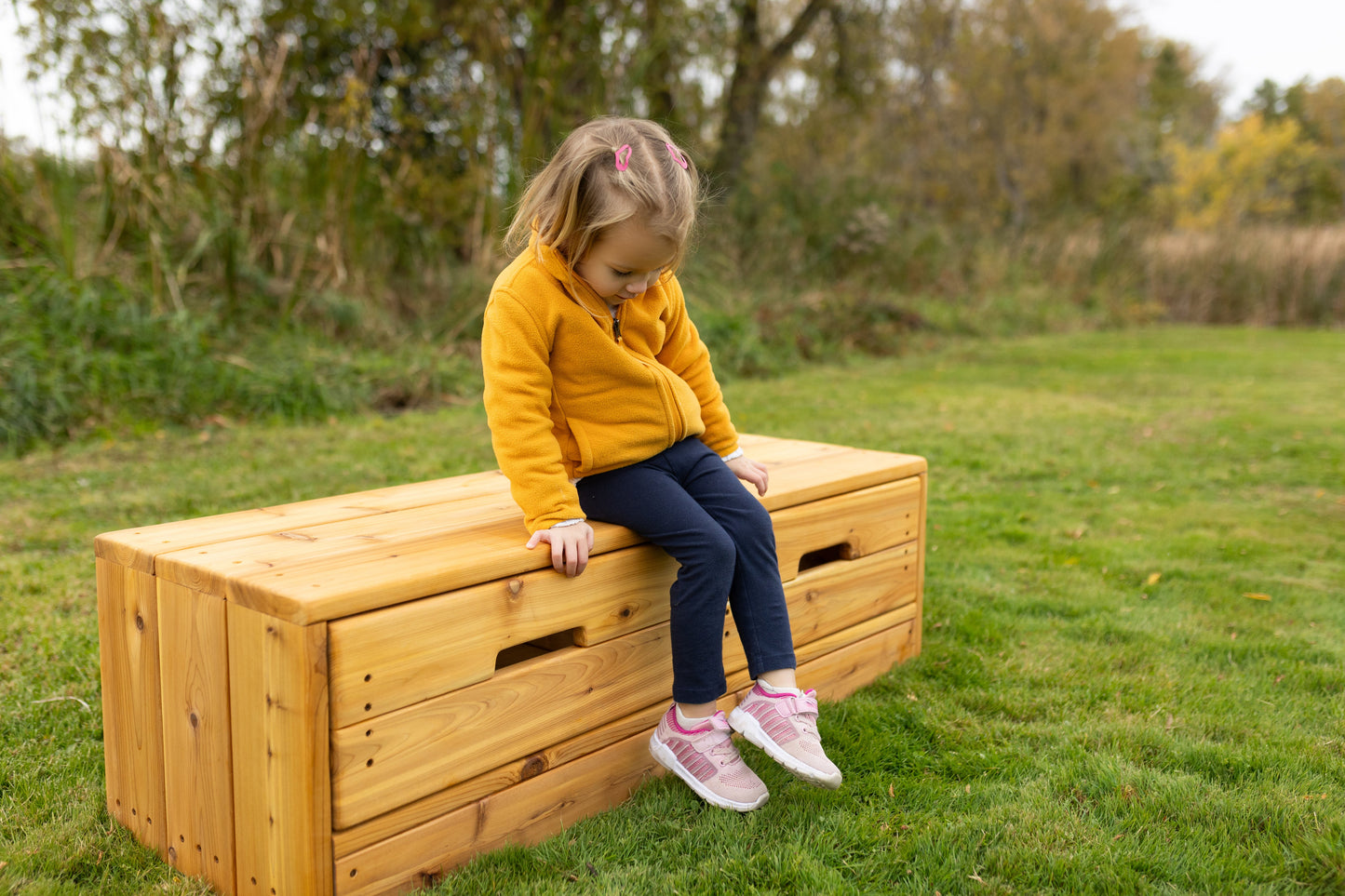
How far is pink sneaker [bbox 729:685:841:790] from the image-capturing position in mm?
→ 1940

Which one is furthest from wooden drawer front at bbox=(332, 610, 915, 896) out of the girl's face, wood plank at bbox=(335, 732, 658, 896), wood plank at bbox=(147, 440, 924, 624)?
the girl's face

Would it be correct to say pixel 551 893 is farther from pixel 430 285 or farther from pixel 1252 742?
pixel 430 285

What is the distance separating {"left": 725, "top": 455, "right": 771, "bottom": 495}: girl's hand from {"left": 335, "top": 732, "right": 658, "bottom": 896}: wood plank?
62 cm

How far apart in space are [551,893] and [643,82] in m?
7.73

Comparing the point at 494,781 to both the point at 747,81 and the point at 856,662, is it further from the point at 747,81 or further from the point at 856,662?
the point at 747,81

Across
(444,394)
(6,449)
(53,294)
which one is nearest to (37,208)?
(53,294)

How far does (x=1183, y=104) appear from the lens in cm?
3475

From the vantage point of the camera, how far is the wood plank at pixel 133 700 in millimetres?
1751

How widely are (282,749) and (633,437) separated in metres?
0.91

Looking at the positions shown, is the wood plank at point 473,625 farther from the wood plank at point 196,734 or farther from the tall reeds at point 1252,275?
the tall reeds at point 1252,275

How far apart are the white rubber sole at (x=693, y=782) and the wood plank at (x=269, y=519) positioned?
710mm

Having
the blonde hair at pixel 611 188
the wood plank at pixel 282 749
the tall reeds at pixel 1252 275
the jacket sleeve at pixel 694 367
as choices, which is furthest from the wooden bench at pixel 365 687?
the tall reeds at pixel 1252 275

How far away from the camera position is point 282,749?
4.91ft

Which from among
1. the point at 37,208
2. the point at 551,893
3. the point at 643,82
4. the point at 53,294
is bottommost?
the point at 551,893
